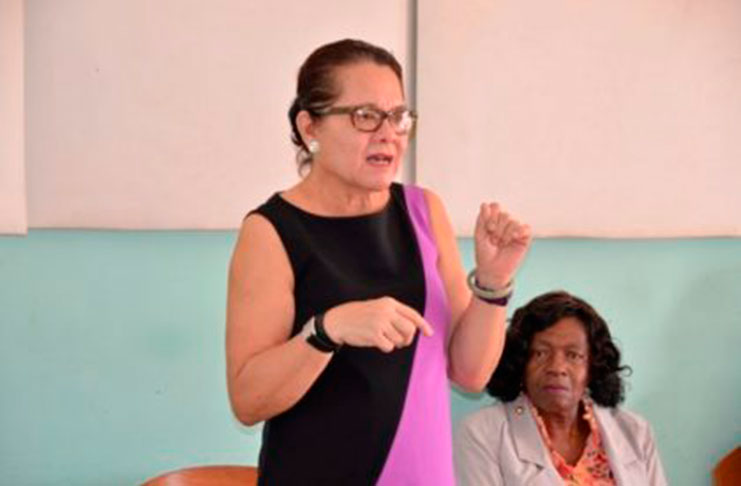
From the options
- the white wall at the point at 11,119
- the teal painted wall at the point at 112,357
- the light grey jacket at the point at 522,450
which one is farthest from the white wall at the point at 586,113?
the white wall at the point at 11,119

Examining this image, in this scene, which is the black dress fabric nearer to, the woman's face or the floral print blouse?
the woman's face

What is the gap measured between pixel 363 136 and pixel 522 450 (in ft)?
4.13

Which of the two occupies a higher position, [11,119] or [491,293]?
[11,119]

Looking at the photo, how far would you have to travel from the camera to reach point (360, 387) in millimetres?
1117

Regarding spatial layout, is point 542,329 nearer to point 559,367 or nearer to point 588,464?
point 559,367

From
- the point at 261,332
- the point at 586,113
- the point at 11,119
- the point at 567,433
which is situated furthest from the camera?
the point at 586,113

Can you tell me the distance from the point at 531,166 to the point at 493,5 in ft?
1.37

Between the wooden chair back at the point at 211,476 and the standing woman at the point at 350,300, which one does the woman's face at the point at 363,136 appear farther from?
the wooden chair back at the point at 211,476

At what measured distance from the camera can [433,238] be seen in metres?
1.24

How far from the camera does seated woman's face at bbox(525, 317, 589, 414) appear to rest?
2225mm

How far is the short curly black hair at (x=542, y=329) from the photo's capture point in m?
2.30

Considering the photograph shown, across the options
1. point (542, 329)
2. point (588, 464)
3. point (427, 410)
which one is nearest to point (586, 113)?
point (542, 329)

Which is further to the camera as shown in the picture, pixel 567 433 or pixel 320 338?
pixel 567 433

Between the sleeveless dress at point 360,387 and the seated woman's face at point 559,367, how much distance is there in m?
1.10
